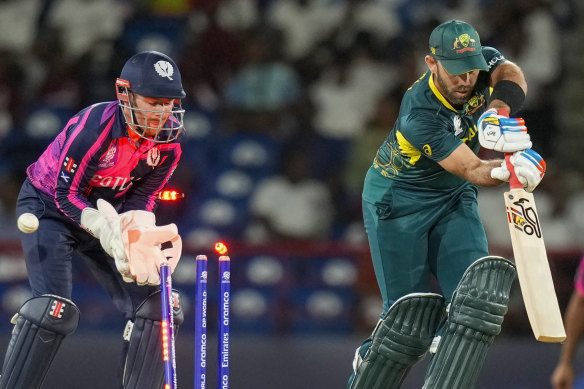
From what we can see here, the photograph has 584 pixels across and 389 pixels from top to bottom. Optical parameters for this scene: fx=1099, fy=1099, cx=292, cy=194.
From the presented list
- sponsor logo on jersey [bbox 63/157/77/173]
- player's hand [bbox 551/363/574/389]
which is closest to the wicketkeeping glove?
sponsor logo on jersey [bbox 63/157/77/173]

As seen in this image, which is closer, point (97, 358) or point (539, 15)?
point (97, 358)

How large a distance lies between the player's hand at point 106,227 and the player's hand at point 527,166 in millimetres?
1465

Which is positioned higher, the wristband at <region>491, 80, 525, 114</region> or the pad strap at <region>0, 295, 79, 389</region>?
the wristband at <region>491, 80, 525, 114</region>

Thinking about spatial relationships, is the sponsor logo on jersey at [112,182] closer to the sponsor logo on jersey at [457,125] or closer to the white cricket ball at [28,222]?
the white cricket ball at [28,222]

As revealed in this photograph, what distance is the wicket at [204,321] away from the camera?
12.5ft

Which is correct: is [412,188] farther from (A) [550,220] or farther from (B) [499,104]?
(A) [550,220]

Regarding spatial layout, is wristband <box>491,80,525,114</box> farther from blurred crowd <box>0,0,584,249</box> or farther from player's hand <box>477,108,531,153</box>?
blurred crowd <box>0,0,584,249</box>

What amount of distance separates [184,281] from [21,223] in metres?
2.96

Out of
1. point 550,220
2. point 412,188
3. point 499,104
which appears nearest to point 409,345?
point 412,188

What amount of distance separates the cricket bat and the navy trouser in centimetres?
151

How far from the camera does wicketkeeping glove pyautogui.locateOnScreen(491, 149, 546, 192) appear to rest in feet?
12.4

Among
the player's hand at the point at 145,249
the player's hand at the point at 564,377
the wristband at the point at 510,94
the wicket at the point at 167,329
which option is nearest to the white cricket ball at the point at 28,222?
the player's hand at the point at 145,249

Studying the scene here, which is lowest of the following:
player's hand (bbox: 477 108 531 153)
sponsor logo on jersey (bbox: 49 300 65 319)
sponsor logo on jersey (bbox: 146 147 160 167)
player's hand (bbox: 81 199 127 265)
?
sponsor logo on jersey (bbox: 49 300 65 319)

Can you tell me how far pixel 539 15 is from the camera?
8.50 metres
